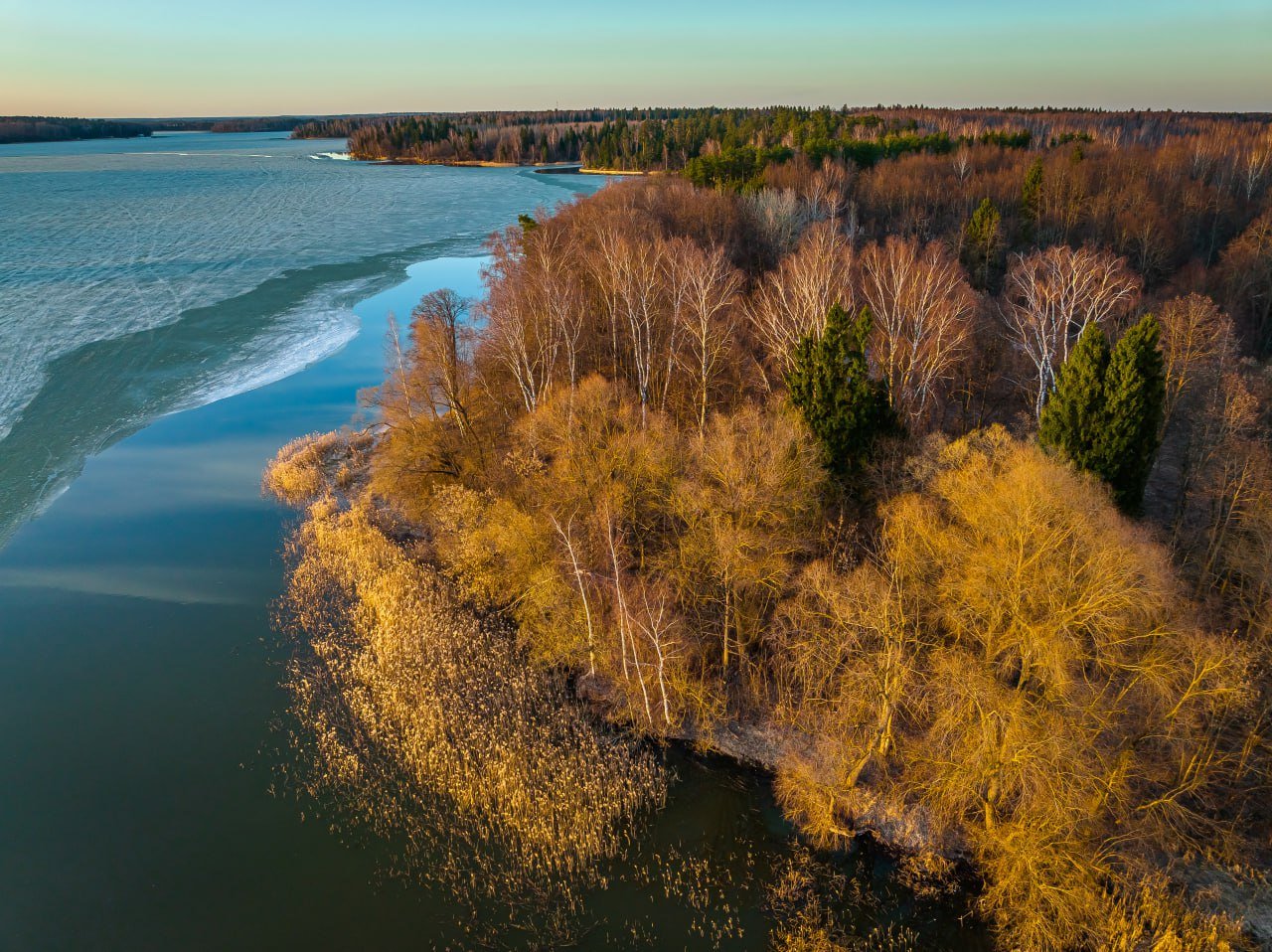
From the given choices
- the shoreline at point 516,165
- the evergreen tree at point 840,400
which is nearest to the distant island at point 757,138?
the shoreline at point 516,165

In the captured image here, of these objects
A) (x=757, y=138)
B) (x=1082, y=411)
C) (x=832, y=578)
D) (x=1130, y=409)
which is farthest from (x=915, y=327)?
(x=757, y=138)

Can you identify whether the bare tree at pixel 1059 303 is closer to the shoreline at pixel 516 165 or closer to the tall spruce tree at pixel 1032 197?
the tall spruce tree at pixel 1032 197

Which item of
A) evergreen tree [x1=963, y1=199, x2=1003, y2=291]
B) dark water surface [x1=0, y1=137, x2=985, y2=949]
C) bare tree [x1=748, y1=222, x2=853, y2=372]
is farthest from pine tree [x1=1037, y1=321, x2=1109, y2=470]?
evergreen tree [x1=963, y1=199, x2=1003, y2=291]

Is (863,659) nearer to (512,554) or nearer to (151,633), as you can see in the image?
(512,554)

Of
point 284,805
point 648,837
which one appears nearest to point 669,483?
point 648,837

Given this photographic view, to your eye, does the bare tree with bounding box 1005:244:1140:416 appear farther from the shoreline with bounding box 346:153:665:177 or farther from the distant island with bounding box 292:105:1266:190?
the shoreline with bounding box 346:153:665:177

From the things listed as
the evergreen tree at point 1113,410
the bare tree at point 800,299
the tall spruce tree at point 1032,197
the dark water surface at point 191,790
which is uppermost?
the tall spruce tree at point 1032,197

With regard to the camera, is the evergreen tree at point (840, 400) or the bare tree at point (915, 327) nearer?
the evergreen tree at point (840, 400)
